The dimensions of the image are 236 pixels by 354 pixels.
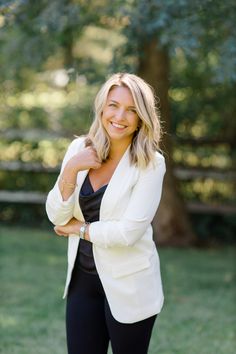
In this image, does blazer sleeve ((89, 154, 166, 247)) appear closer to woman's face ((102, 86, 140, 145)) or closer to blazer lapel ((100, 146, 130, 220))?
blazer lapel ((100, 146, 130, 220))

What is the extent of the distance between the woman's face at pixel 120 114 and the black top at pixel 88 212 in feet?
0.81

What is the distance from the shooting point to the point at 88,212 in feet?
10.2

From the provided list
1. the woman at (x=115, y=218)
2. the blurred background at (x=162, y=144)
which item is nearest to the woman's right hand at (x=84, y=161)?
the woman at (x=115, y=218)

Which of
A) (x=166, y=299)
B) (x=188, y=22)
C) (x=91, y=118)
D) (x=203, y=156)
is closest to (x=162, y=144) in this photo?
(x=203, y=156)

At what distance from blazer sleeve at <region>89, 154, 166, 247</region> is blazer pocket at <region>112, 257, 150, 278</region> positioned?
102 mm

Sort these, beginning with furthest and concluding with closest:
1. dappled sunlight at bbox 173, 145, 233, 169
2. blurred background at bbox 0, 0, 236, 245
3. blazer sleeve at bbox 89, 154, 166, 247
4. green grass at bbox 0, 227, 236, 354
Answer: dappled sunlight at bbox 173, 145, 233, 169 → blurred background at bbox 0, 0, 236, 245 → green grass at bbox 0, 227, 236, 354 → blazer sleeve at bbox 89, 154, 166, 247

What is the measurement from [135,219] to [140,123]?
0.43m

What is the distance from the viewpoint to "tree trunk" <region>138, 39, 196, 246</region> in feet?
27.4

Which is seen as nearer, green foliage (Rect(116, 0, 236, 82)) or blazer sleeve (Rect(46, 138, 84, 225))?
blazer sleeve (Rect(46, 138, 84, 225))

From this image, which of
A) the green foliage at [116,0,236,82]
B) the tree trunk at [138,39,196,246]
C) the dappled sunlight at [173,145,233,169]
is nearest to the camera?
the green foliage at [116,0,236,82]

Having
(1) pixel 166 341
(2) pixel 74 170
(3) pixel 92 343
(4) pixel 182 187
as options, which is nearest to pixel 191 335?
(1) pixel 166 341

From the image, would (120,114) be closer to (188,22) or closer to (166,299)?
(188,22)

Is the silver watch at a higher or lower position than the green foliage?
lower

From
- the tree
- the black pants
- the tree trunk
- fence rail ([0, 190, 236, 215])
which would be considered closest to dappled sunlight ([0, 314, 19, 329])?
the tree
